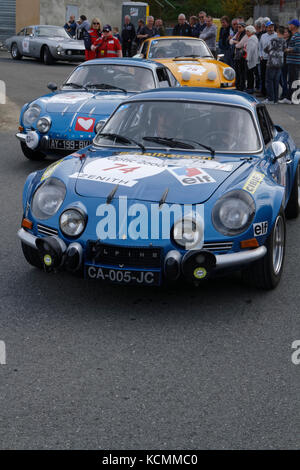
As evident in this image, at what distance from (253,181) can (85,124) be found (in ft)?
13.6

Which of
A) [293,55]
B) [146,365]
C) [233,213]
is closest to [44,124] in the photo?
[233,213]

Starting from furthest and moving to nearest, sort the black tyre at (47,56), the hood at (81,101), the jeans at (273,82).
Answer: the black tyre at (47,56), the jeans at (273,82), the hood at (81,101)

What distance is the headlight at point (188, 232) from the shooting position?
14.5 ft

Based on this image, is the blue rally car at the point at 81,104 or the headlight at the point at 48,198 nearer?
the headlight at the point at 48,198

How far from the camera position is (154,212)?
4500 millimetres

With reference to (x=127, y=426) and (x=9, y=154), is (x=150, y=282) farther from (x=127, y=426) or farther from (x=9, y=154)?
(x=9, y=154)

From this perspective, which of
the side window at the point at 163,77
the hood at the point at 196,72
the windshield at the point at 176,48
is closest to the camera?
the side window at the point at 163,77

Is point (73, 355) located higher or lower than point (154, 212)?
lower

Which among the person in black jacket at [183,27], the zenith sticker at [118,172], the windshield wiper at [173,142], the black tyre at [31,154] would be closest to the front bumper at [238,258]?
the zenith sticker at [118,172]

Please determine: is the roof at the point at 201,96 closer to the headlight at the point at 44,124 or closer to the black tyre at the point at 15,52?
the headlight at the point at 44,124

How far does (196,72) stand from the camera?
14.2 meters

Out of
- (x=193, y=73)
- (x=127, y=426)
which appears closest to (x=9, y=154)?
(x=193, y=73)

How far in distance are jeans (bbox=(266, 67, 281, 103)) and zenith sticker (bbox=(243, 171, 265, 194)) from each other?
11.3 metres

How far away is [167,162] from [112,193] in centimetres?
69
